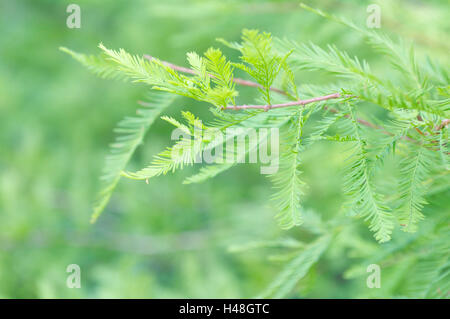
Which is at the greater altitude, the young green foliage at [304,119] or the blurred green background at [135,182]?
the blurred green background at [135,182]

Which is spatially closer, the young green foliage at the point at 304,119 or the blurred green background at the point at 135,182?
the young green foliage at the point at 304,119

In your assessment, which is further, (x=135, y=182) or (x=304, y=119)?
(x=135, y=182)

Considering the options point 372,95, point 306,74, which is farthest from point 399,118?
point 306,74

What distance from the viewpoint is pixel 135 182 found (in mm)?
2842

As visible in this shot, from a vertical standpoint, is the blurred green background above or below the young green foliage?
above

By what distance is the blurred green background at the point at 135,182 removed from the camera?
1.91 metres

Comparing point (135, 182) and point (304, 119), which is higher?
point (135, 182)

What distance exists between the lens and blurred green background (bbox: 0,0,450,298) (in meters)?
1.91

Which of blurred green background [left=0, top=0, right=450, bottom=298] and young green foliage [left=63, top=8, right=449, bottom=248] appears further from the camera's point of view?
blurred green background [left=0, top=0, right=450, bottom=298]
